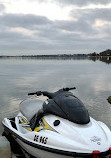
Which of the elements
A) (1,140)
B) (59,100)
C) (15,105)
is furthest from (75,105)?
(15,105)

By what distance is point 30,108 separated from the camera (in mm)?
8164

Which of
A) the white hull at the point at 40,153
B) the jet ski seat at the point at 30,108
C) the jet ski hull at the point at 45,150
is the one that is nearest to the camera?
the jet ski hull at the point at 45,150

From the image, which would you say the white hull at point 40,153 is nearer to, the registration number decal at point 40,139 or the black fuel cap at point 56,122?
the registration number decal at point 40,139

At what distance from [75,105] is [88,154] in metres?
1.41

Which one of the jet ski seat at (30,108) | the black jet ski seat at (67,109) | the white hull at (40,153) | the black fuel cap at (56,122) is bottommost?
the white hull at (40,153)

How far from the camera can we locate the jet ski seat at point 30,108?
763cm

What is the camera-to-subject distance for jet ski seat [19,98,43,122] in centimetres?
763

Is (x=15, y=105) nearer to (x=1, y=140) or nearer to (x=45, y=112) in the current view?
(x=1, y=140)

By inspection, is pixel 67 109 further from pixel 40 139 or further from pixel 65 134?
pixel 40 139

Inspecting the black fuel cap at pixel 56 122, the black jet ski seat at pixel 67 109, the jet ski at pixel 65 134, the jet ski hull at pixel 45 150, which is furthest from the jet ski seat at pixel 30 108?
the black fuel cap at pixel 56 122

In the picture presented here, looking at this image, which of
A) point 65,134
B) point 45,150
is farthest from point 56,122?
point 45,150

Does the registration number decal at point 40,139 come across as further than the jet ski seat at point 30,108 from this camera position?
No

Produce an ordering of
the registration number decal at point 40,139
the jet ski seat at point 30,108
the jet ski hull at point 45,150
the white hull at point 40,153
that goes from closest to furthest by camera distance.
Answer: the jet ski hull at point 45,150 < the white hull at point 40,153 < the registration number decal at point 40,139 < the jet ski seat at point 30,108

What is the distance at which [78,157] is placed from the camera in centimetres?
489
